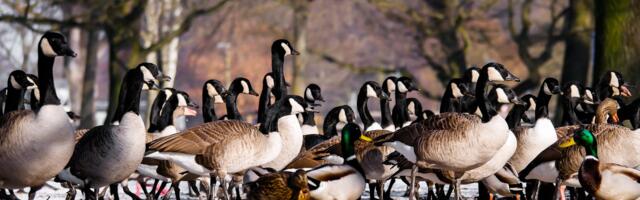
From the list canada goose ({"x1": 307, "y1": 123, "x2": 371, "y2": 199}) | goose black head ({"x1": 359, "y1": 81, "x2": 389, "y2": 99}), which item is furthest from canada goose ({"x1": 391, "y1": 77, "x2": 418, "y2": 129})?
canada goose ({"x1": 307, "y1": 123, "x2": 371, "y2": 199})

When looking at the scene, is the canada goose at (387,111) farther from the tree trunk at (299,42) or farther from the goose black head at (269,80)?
the tree trunk at (299,42)

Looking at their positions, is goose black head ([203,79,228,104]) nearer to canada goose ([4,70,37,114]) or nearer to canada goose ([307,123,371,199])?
canada goose ([4,70,37,114])

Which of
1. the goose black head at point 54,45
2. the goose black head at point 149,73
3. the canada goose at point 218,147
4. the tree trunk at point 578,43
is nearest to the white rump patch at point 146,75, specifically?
the goose black head at point 149,73

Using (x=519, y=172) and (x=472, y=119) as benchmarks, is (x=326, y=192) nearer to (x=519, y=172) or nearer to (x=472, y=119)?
(x=472, y=119)

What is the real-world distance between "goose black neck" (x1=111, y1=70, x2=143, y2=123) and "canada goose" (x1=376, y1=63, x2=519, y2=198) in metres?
2.76

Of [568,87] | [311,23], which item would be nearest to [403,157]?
[568,87]

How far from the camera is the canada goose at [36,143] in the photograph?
12.5 m

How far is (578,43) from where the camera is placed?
32.1m

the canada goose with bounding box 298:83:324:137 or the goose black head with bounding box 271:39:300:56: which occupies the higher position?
the goose black head with bounding box 271:39:300:56

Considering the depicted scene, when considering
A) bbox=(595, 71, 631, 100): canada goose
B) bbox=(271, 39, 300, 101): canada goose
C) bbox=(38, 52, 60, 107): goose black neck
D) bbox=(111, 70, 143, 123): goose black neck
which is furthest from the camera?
bbox=(595, 71, 631, 100): canada goose

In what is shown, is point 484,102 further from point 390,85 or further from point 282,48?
point 390,85

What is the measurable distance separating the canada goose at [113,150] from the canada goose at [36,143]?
1.49 ft

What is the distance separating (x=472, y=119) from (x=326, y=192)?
2.44m

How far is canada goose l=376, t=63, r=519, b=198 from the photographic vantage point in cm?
1398
